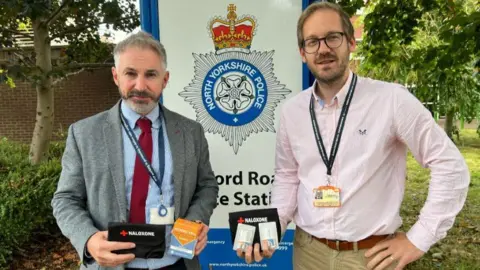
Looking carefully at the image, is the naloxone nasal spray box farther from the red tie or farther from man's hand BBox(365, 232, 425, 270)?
man's hand BBox(365, 232, 425, 270)

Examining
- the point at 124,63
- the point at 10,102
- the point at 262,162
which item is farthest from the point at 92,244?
the point at 10,102

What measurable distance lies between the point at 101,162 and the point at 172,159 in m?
0.30

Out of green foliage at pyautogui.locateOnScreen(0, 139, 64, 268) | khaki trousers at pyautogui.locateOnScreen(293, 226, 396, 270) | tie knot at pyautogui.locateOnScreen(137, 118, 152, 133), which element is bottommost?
green foliage at pyautogui.locateOnScreen(0, 139, 64, 268)

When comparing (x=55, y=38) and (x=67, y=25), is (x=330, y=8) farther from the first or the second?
(x=67, y=25)

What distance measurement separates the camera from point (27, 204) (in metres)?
4.34

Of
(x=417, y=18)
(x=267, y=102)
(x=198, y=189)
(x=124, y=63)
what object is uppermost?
(x=417, y=18)

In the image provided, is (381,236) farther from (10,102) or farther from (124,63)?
(10,102)

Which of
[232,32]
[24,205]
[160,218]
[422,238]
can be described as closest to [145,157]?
[160,218]

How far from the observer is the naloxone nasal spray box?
1673mm

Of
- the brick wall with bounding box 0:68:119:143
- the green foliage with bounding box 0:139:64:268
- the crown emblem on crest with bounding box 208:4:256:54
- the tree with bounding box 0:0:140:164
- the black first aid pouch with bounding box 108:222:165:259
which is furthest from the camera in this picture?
the brick wall with bounding box 0:68:119:143

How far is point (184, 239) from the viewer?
1.68m

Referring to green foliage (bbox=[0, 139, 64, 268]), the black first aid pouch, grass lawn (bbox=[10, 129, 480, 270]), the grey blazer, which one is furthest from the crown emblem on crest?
grass lawn (bbox=[10, 129, 480, 270])

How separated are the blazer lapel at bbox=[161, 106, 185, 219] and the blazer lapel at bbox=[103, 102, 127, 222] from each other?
21 centimetres

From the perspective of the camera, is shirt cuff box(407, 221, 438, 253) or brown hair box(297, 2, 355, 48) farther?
brown hair box(297, 2, 355, 48)
